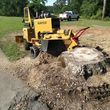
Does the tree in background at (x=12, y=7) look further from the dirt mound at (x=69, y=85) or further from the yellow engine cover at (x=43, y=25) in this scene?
the dirt mound at (x=69, y=85)

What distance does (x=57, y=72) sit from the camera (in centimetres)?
1066

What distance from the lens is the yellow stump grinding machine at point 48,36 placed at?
488 inches

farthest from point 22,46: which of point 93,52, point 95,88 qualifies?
point 95,88

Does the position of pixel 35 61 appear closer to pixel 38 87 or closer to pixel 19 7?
pixel 38 87

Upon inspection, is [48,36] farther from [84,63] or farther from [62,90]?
[62,90]

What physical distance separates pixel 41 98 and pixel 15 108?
889mm

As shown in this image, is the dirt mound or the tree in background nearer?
the dirt mound

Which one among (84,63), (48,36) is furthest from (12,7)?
(84,63)

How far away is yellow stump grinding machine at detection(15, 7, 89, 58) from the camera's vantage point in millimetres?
12399

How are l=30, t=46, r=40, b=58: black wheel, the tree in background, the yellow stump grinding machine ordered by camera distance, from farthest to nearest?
the tree in background < l=30, t=46, r=40, b=58: black wheel < the yellow stump grinding machine

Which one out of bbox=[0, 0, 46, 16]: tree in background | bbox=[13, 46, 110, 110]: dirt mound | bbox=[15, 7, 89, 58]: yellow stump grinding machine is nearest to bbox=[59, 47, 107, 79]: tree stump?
Answer: bbox=[13, 46, 110, 110]: dirt mound

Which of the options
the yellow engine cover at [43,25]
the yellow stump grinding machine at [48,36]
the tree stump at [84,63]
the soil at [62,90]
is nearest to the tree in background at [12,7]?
the yellow stump grinding machine at [48,36]

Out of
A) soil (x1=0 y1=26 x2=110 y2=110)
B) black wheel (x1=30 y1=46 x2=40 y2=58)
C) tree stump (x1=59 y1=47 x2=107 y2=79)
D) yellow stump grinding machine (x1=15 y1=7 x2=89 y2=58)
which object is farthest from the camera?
black wheel (x1=30 y1=46 x2=40 y2=58)

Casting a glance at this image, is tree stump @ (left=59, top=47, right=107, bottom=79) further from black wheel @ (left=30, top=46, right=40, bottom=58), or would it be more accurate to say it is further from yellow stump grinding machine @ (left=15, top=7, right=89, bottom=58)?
black wheel @ (left=30, top=46, right=40, bottom=58)
